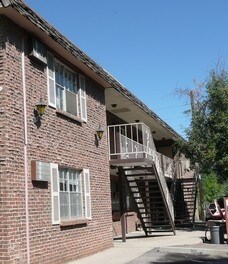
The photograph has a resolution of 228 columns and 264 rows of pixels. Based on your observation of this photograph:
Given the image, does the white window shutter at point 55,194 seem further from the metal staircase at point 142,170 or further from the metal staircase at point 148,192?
the metal staircase at point 148,192

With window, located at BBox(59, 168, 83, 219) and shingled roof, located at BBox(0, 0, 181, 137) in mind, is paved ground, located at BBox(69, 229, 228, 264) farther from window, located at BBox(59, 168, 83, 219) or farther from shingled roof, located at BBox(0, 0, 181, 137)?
shingled roof, located at BBox(0, 0, 181, 137)

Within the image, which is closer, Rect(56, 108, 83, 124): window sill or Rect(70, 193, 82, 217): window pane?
Rect(56, 108, 83, 124): window sill

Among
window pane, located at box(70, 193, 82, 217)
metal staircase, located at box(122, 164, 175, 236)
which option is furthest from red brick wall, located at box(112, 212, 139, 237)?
window pane, located at box(70, 193, 82, 217)

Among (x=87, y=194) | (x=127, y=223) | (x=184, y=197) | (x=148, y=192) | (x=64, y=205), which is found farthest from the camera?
(x=184, y=197)

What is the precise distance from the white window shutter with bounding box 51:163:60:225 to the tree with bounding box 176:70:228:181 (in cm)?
1081

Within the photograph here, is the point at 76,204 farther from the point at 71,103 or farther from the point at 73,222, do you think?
the point at 71,103

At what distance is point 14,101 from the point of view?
1055cm

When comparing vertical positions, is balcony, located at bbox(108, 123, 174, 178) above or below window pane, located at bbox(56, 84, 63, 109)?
below

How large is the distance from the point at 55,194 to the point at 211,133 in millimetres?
11712

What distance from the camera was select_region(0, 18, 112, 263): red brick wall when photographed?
10.1 meters

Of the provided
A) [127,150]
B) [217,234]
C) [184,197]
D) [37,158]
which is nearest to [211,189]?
[184,197]

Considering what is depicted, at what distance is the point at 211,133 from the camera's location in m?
22.0

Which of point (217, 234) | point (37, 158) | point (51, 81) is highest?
point (51, 81)

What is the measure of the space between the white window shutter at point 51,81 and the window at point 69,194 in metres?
A: 1.64
